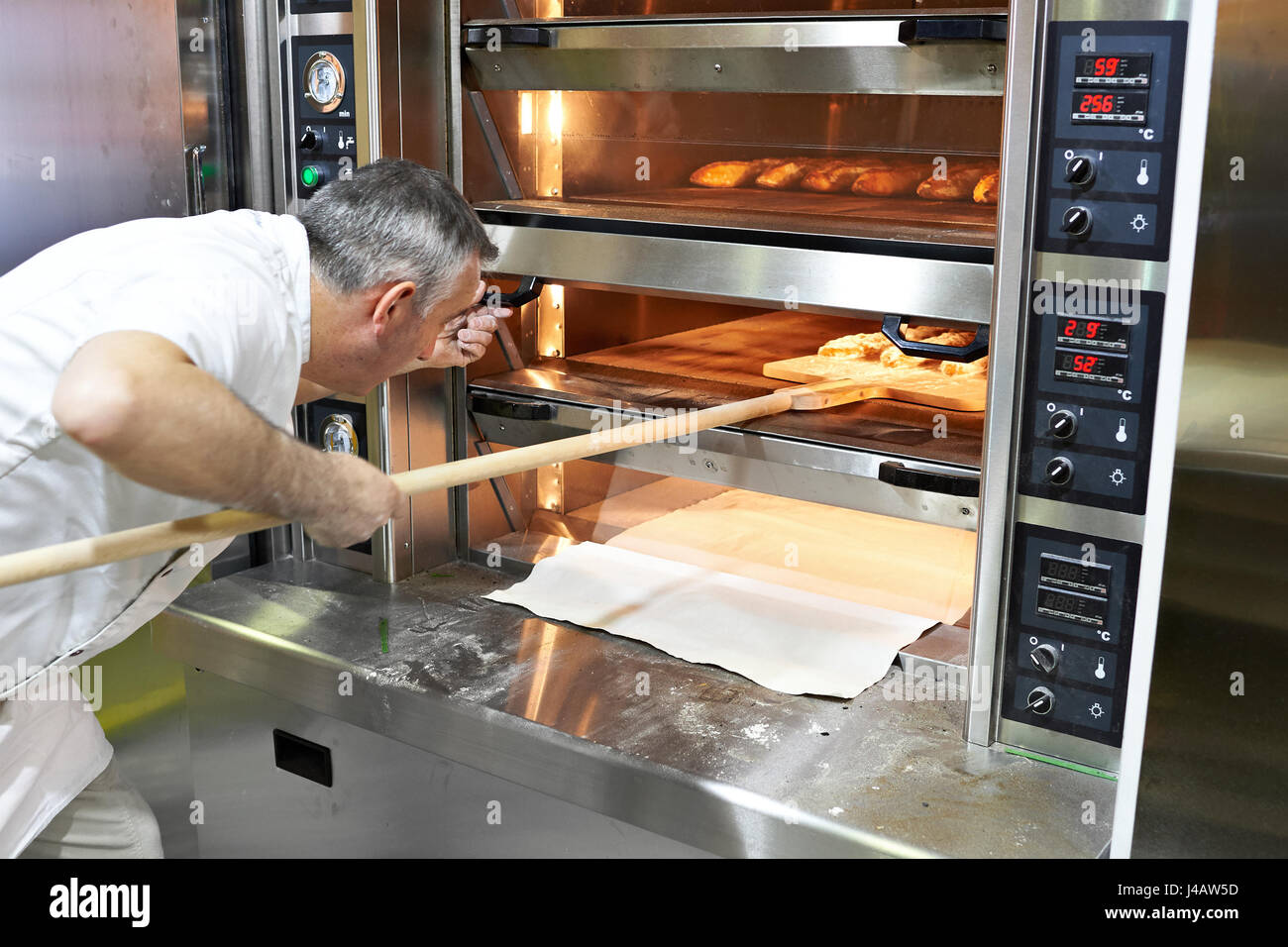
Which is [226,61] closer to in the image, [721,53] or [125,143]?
[125,143]

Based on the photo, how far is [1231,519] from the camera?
129 centimetres

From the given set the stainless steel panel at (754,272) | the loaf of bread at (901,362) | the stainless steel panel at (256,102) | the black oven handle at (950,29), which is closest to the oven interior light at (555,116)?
the stainless steel panel at (754,272)

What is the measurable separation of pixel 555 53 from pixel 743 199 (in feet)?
1.32

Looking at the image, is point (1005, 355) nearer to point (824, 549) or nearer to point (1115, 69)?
point (1115, 69)

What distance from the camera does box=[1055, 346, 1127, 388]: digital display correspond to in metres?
1.42

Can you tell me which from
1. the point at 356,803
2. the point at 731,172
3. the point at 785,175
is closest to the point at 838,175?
the point at 785,175

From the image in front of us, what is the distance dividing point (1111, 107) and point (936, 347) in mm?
384

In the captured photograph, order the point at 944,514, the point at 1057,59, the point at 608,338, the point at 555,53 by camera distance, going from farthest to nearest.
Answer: the point at 608,338 → the point at 555,53 → the point at 944,514 → the point at 1057,59

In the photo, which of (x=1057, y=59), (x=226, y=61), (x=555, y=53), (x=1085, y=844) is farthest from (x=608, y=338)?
(x=1085, y=844)

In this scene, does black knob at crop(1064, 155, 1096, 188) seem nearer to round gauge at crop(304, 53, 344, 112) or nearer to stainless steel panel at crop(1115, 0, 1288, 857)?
stainless steel panel at crop(1115, 0, 1288, 857)

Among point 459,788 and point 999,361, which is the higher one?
point 999,361

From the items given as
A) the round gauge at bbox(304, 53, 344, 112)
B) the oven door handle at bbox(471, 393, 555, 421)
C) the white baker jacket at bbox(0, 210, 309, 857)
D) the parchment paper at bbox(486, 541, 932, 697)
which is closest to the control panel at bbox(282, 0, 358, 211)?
the round gauge at bbox(304, 53, 344, 112)
